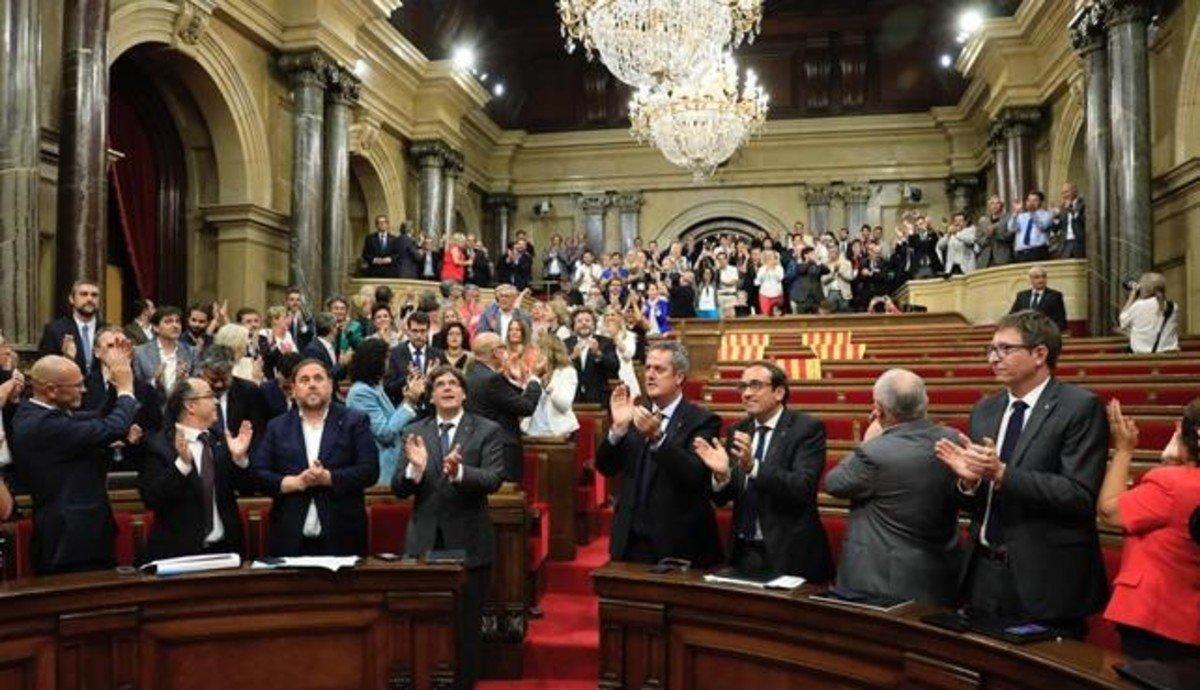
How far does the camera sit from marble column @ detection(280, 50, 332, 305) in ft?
34.0

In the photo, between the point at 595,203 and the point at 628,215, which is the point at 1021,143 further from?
the point at 595,203

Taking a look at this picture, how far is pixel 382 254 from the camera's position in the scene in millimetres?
11383

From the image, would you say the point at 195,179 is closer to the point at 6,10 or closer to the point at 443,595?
the point at 6,10

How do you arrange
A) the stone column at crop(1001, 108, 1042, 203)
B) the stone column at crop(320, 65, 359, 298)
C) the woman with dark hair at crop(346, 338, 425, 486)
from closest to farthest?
the woman with dark hair at crop(346, 338, 425, 486)
the stone column at crop(320, 65, 359, 298)
the stone column at crop(1001, 108, 1042, 203)

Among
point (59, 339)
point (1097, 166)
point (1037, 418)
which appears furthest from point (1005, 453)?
point (1097, 166)

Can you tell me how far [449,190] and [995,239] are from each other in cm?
829

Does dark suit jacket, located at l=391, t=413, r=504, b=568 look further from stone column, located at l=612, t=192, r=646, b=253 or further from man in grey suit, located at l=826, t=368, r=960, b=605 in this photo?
stone column, located at l=612, t=192, r=646, b=253

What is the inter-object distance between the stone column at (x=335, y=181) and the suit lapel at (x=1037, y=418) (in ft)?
30.9

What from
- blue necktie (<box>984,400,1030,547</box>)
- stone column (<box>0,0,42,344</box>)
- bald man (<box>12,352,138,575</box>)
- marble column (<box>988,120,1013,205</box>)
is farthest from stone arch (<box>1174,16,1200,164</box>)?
stone column (<box>0,0,42,344</box>)

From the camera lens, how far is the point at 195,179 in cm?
1011

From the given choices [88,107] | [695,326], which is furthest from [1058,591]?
[695,326]

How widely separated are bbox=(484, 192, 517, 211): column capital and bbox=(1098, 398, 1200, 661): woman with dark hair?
16453 mm

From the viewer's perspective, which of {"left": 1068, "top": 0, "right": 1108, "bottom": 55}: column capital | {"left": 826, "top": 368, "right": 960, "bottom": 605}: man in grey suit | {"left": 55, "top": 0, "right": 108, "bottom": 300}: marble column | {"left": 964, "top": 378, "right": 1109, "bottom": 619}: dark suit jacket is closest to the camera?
{"left": 964, "top": 378, "right": 1109, "bottom": 619}: dark suit jacket

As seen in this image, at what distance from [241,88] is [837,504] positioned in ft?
28.4
